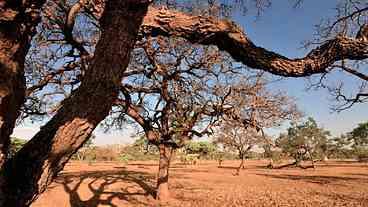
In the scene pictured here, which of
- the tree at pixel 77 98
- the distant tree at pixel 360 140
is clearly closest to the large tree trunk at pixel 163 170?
the tree at pixel 77 98

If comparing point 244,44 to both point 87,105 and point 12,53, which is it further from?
point 12,53

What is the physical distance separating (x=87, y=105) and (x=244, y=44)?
4.64 feet

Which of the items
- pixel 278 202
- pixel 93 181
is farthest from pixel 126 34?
pixel 93 181

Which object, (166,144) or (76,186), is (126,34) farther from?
(76,186)

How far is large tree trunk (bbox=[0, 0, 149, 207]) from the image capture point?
227cm

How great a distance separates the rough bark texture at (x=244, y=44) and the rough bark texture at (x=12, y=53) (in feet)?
3.67

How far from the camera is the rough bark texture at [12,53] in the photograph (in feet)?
6.18

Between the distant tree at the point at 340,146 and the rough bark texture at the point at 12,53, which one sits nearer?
the rough bark texture at the point at 12,53

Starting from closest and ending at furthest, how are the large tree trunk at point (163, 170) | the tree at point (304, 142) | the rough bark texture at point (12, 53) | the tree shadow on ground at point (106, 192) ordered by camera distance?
the rough bark texture at point (12, 53) < the tree shadow on ground at point (106, 192) < the large tree trunk at point (163, 170) < the tree at point (304, 142)

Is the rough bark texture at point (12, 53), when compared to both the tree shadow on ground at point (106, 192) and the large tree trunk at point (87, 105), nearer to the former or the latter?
the large tree trunk at point (87, 105)

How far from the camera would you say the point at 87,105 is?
236cm

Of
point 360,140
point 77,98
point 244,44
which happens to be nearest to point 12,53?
point 77,98

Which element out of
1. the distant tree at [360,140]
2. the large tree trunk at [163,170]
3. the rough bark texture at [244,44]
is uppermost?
the distant tree at [360,140]

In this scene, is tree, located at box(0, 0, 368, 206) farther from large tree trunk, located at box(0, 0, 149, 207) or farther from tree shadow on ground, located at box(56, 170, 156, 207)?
tree shadow on ground, located at box(56, 170, 156, 207)
